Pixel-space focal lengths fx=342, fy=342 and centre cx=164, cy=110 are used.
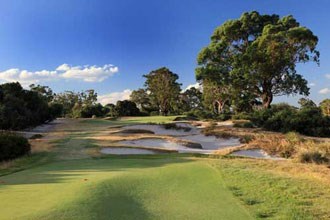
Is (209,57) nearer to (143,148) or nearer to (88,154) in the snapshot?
(143,148)

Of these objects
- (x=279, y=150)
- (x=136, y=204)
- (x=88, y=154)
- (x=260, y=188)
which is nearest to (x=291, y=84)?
(x=279, y=150)

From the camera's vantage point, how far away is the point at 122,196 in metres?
6.08

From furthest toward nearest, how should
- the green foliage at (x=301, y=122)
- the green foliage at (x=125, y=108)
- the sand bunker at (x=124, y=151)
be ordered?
1. the green foliage at (x=125, y=108)
2. the green foliage at (x=301, y=122)
3. the sand bunker at (x=124, y=151)

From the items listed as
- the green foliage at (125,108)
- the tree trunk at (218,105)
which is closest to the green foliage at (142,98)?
the green foliage at (125,108)

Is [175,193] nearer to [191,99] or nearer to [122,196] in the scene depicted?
[122,196]

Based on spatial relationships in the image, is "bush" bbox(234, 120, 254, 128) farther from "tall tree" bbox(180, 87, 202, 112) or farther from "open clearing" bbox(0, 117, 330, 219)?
"tall tree" bbox(180, 87, 202, 112)

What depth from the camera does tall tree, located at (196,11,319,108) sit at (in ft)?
97.5

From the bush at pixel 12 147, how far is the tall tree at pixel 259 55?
2201cm

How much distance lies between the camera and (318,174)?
860cm

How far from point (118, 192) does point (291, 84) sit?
28.8 metres

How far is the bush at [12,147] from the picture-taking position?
1268cm

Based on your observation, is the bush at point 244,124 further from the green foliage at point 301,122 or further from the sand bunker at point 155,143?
the sand bunker at point 155,143

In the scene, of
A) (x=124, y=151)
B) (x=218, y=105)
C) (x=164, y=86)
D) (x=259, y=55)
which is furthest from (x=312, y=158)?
(x=164, y=86)

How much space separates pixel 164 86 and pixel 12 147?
4572 centimetres
